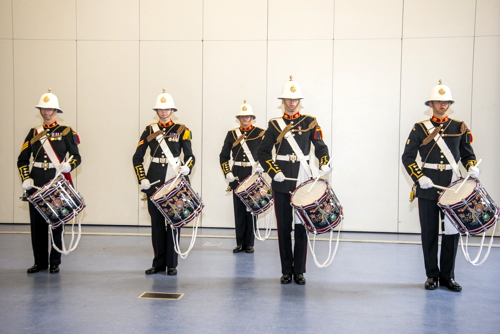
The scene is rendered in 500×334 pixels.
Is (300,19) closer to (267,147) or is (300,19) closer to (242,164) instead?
(242,164)

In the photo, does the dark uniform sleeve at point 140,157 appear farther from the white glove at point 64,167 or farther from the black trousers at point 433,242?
Answer: the black trousers at point 433,242

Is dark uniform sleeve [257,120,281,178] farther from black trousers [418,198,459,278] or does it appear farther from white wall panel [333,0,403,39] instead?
white wall panel [333,0,403,39]

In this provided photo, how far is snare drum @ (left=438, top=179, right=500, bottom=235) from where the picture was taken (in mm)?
3951

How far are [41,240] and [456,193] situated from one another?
3.95 metres

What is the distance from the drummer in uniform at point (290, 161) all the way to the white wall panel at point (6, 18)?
232 inches

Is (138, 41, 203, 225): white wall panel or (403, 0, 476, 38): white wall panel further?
(138, 41, 203, 225): white wall panel

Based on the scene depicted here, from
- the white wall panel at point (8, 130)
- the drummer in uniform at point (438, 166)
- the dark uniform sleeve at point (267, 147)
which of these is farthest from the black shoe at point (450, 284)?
the white wall panel at point (8, 130)

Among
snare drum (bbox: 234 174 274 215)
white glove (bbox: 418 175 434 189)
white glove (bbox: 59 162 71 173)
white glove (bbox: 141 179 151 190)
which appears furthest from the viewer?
snare drum (bbox: 234 174 274 215)

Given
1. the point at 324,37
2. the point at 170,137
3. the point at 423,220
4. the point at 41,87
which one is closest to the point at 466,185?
the point at 423,220

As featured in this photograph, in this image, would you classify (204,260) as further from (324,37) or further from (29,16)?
(29,16)

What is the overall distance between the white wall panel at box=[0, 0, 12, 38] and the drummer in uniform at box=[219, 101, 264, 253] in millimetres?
4477

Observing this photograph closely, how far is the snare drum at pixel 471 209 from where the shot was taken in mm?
3951

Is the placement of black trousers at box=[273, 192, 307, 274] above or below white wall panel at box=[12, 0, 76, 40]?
below

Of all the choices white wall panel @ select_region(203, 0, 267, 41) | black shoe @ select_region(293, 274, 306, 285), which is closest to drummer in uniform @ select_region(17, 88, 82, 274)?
black shoe @ select_region(293, 274, 306, 285)
